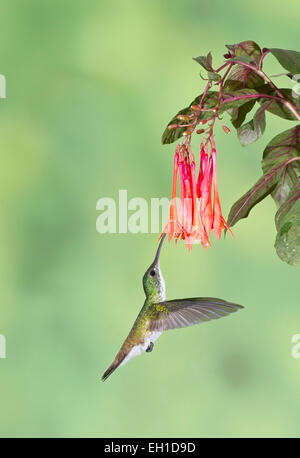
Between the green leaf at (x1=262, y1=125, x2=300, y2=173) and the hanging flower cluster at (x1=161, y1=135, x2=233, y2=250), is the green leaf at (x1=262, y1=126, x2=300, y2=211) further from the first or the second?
the hanging flower cluster at (x1=161, y1=135, x2=233, y2=250)

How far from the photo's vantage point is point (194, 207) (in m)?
0.68

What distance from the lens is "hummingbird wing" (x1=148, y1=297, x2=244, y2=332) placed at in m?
0.79

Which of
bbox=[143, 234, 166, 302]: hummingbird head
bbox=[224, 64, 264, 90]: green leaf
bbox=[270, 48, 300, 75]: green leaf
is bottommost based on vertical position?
bbox=[143, 234, 166, 302]: hummingbird head

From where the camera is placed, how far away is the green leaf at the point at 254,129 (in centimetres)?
78

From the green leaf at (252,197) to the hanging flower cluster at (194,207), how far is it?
0.32ft

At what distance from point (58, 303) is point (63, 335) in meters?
0.07

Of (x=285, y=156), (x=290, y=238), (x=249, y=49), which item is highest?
(x=249, y=49)

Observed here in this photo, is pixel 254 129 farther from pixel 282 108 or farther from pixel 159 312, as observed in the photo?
pixel 159 312

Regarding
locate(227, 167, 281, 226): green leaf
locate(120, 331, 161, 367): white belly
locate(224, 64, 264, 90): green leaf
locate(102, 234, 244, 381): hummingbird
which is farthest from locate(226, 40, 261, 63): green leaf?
locate(120, 331, 161, 367): white belly

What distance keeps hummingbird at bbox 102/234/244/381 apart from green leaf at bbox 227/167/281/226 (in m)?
0.10

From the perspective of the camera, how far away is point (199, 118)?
26.8 inches

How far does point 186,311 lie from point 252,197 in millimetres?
176

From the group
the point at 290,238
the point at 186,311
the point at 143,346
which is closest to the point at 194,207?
the point at 290,238

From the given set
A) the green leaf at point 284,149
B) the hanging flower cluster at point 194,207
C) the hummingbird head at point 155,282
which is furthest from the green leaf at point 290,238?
the hummingbird head at point 155,282
